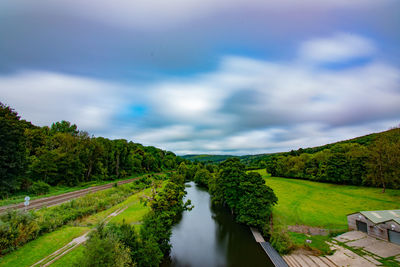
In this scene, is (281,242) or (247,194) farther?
(247,194)

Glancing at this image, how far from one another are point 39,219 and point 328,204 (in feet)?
130

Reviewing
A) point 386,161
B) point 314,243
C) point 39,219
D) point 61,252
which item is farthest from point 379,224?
point 39,219

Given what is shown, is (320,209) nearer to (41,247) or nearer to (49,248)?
(49,248)

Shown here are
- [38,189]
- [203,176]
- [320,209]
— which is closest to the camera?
[320,209]

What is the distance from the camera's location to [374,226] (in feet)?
62.8

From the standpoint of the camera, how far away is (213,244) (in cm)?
2122

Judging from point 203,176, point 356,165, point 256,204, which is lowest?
point 203,176

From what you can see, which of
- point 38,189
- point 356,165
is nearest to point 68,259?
point 38,189

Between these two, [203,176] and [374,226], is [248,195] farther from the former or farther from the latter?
[203,176]

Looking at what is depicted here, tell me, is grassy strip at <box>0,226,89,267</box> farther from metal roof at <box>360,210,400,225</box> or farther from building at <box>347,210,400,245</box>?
metal roof at <box>360,210,400,225</box>

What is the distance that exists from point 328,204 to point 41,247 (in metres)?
38.3

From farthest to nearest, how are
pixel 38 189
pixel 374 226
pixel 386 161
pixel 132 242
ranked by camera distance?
1. pixel 386 161
2. pixel 38 189
3. pixel 374 226
4. pixel 132 242

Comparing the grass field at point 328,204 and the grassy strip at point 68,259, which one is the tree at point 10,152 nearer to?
the grassy strip at point 68,259

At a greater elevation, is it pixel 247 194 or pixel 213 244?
pixel 247 194
